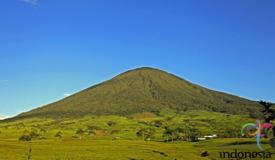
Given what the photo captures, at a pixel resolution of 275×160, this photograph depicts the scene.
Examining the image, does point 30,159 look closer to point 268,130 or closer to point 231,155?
point 268,130

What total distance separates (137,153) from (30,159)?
2736cm

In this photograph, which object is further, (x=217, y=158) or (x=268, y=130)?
(x=217, y=158)

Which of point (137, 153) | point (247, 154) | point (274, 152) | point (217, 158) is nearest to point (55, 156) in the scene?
point (137, 153)

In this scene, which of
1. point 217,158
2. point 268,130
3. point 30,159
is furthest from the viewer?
point 217,158

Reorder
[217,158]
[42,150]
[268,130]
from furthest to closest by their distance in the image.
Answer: [217,158] < [42,150] < [268,130]

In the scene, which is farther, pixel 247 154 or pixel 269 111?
pixel 247 154

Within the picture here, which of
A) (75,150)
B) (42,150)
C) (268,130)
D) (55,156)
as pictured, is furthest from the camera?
(75,150)

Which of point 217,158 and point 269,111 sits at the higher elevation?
point 269,111

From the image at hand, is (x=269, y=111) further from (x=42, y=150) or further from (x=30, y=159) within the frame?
(x=42, y=150)

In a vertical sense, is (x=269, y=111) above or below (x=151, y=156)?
above

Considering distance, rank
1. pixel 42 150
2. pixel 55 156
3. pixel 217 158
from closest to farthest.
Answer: pixel 55 156
pixel 42 150
pixel 217 158

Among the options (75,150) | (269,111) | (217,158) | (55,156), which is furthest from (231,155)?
(269,111)

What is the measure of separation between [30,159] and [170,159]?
3027 cm

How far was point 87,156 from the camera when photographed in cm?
7225
